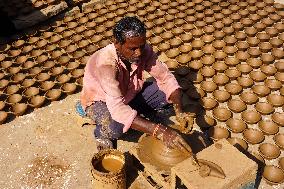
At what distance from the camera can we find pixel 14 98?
516 centimetres

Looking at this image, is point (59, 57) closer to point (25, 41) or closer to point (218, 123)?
point (25, 41)

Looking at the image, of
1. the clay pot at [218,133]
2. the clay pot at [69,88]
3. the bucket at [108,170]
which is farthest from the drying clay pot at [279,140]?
the clay pot at [69,88]

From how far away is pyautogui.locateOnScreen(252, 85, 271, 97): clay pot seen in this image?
4.97m

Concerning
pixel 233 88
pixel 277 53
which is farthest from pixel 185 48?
pixel 277 53

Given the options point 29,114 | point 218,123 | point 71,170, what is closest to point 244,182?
point 218,123

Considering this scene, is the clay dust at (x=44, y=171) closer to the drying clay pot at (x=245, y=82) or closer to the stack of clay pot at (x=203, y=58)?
the stack of clay pot at (x=203, y=58)

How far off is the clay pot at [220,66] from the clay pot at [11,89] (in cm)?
302

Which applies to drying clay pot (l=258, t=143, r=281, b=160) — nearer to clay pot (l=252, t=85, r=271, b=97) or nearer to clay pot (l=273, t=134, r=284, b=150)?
clay pot (l=273, t=134, r=284, b=150)

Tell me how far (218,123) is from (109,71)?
1.83 m

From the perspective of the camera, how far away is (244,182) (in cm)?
314

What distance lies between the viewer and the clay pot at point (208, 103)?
480 cm

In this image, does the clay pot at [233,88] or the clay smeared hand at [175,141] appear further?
the clay pot at [233,88]

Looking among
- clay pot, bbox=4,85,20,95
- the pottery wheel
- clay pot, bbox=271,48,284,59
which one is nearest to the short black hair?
the pottery wheel

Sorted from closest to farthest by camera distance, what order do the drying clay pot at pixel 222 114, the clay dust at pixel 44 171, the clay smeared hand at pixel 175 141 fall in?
1. the clay smeared hand at pixel 175 141
2. the clay dust at pixel 44 171
3. the drying clay pot at pixel 222 114
